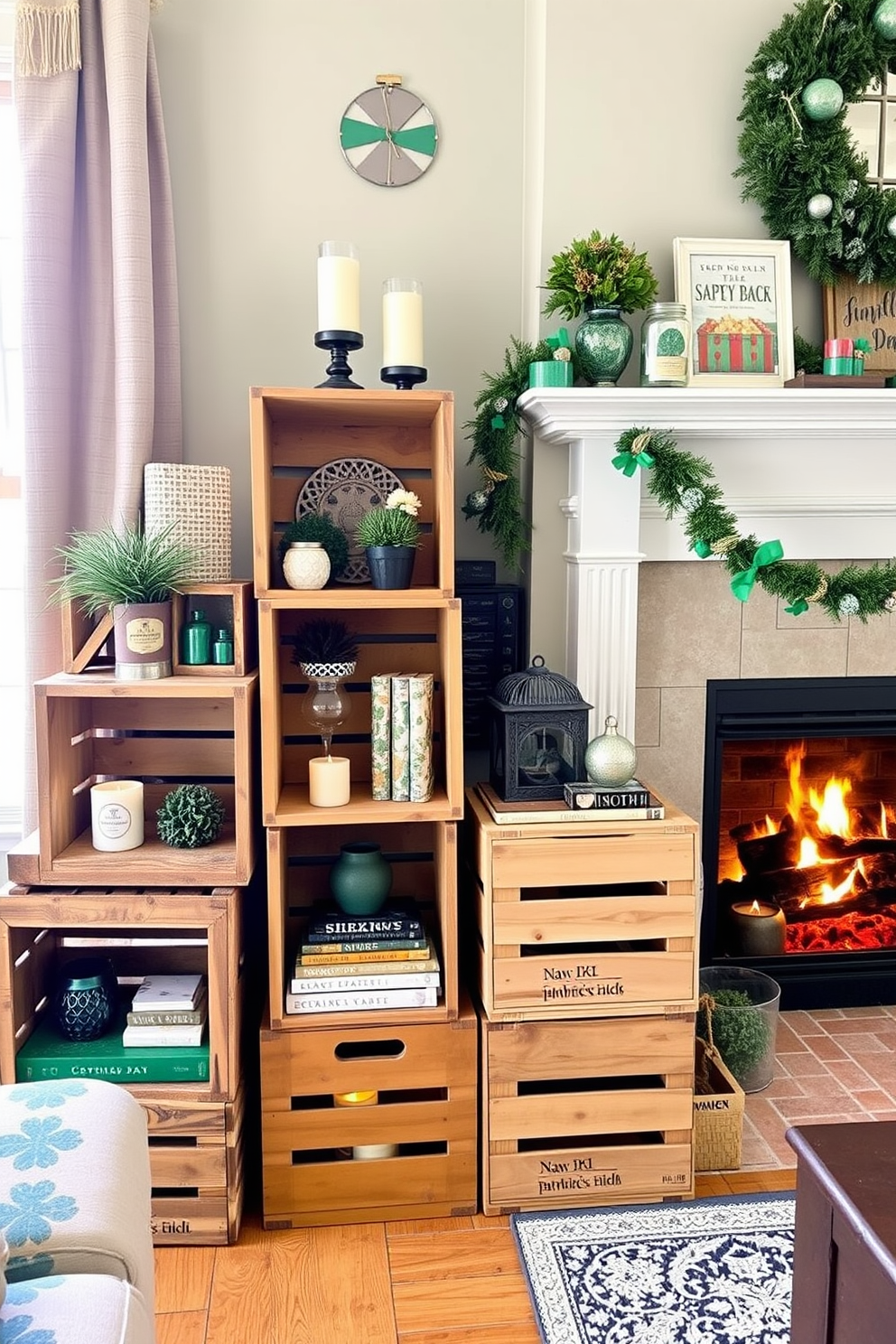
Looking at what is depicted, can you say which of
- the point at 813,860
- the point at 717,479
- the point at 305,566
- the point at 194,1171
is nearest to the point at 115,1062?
the point at 194,1171

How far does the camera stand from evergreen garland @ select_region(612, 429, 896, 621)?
7.26ft

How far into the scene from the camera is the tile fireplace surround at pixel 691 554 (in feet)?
7.61

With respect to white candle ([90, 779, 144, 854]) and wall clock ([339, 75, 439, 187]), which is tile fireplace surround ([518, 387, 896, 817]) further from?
white candle ([90, 779, 144, 854])

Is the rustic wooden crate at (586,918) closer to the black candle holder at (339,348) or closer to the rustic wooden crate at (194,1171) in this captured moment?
the rustic wooden crate at (194,1171)

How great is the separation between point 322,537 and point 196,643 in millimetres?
322

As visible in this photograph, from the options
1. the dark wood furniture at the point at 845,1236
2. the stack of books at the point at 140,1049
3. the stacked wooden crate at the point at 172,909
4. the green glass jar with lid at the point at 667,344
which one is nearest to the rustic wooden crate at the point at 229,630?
the stacked wooden crate at the point at 172,909

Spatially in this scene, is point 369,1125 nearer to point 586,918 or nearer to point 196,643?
point 586,918

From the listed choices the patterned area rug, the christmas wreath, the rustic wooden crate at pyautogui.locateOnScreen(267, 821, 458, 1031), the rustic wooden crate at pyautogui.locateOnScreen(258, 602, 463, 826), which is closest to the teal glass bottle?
the rustic wooden crate at pyautogui.locateOnScreen(258, 602, 463, 826)

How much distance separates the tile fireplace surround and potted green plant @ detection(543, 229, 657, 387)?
10cm

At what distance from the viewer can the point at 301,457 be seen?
7.82ft

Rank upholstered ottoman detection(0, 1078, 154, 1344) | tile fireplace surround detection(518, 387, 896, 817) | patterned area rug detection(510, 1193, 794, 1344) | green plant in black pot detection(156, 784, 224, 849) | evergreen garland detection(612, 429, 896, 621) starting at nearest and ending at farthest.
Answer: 1. upholstered ottoman detection(0, 1078, 154, 1344)
2. patterned area rug detection(510, 1193, 794, 1344)
3. green plant in black pot detection(156, 784, 224, 849)
4. evergreen garland detection(612, 429, 896, 621)
5. tile fireplace surround detection(518, 387, 896, 817)

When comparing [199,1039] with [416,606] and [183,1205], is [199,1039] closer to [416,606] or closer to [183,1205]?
[183,1205]

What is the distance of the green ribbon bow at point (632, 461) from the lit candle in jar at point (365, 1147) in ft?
4.41

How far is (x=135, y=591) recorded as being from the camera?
6.68ft
